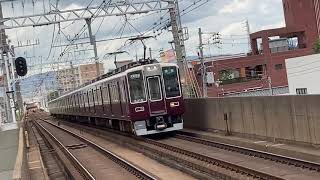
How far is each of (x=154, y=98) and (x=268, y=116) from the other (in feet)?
23.4

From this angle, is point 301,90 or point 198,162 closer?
point 198,162

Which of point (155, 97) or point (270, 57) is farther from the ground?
point (270, 57)

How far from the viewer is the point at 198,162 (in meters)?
16.5

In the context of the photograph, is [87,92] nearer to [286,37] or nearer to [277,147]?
[277,147]

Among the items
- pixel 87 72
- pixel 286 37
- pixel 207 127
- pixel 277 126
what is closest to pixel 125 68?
pixel 207 127

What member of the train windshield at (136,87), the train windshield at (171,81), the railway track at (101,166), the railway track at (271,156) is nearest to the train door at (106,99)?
the railway track at (101,166)

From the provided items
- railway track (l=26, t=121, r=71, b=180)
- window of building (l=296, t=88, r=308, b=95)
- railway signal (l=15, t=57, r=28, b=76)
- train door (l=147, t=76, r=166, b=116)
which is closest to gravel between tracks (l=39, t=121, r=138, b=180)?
railway track (l=26, t=121, r=71, b=180)

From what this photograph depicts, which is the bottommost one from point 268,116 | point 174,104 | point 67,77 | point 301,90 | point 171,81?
point 268,116

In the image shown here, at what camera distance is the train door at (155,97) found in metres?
24.5

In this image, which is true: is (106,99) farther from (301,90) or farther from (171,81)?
(301,90)

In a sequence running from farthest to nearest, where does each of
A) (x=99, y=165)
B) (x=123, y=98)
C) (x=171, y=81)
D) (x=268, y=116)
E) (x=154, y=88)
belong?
(x=123, y=98) < (x=171, y=81) < (x=154, y=88) < (x=99, y=165) < (x=268, y=116)

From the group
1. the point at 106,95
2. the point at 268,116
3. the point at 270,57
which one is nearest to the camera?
the point at 268,116

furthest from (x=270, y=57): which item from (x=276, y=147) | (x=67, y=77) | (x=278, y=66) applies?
(x=276, y=147)

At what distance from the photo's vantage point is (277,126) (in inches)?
702
